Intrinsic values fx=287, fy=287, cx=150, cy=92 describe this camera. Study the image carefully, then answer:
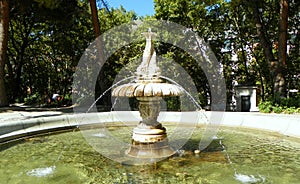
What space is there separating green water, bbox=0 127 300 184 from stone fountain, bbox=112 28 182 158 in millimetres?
546

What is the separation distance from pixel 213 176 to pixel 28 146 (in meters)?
4.63

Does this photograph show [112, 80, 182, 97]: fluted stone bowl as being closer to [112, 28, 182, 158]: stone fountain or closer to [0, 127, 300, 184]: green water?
[112, 28, 182, 158]: stone fountain

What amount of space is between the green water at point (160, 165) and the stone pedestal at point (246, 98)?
8.20 meters

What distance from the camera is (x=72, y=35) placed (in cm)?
2000

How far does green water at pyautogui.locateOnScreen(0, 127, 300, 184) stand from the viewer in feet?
15.2

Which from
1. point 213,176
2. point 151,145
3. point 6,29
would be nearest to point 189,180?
point 213,176

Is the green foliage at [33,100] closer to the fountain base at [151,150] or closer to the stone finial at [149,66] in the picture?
the fountain base at [151,150]

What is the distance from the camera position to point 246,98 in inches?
616

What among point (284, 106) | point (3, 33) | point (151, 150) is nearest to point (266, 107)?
point (284, 106)

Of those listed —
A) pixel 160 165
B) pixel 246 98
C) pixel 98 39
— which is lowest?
pixel 160 165

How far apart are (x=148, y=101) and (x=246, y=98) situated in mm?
10625

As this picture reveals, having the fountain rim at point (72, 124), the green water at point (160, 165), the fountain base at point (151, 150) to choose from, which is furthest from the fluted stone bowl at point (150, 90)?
the fountain rim at point (72, 124)

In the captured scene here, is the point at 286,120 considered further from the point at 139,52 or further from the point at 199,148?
the point at 139,52

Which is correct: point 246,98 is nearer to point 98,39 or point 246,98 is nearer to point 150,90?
point 98,39
